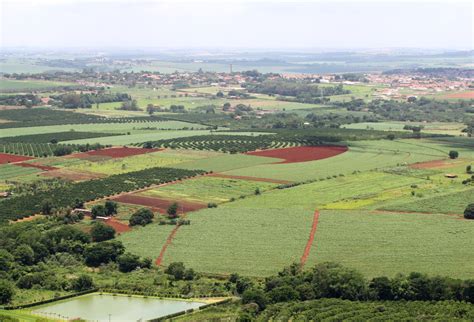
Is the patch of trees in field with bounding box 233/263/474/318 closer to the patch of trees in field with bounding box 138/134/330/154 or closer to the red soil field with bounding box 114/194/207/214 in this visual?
the red soil field with bounding box 114/194/207/214

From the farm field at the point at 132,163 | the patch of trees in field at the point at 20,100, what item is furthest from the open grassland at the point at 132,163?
the patch of trees in field at the point at 20,100

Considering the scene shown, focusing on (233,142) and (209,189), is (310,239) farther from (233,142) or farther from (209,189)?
(233,142)

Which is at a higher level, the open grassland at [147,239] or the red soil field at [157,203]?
the red soil field at [157,203]

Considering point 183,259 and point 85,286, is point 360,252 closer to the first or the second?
point 183,259

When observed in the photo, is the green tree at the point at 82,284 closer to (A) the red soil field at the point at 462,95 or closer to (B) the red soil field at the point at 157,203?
(B) the red soil field at the point at 157,203

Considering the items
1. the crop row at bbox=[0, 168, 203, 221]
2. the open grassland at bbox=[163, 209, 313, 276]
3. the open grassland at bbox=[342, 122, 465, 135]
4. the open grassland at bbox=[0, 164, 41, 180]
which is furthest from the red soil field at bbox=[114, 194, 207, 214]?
the open grassland at bbox=[342, 122, 465, 135]
